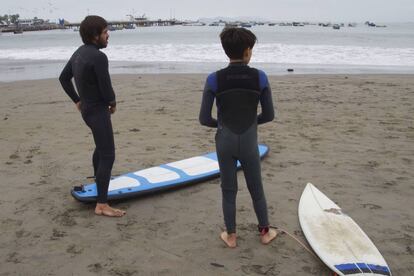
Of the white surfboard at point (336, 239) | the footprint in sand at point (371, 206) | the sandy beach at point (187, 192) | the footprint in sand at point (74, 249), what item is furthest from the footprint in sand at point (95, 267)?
the footprint in sand at point (371, 206)

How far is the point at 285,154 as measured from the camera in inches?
212

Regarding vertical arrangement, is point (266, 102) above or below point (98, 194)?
above

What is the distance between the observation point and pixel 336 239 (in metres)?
3.16

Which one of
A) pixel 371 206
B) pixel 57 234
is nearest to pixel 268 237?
pixel 371 206

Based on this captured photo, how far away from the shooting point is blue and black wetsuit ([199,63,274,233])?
2.71m

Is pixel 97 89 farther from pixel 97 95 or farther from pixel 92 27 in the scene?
pixel 92 27

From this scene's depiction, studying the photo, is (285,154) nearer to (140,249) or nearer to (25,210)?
(140,249)

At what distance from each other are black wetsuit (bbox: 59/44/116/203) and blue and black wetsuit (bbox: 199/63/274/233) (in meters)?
0.92

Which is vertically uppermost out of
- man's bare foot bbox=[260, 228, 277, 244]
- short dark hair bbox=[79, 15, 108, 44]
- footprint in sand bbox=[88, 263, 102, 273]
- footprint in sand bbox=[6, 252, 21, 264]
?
short dark hair bbox=[79, 15, 108, 44]

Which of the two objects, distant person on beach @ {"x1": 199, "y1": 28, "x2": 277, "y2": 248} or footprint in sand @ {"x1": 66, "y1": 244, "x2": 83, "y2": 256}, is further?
footprint in sand @ {"x1": 66, "y1": 244, "x2": 83, "y2": 256}

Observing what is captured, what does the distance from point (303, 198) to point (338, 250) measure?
3.13ft

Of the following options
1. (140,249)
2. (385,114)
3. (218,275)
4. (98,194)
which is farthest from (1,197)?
(385,114)

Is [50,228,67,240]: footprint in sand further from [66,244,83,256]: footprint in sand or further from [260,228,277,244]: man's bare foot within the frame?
[260,228,277,244]: man's bare foot

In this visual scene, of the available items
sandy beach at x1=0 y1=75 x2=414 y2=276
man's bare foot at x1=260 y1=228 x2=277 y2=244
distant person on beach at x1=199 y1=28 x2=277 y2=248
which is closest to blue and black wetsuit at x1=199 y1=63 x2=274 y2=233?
distant person on beach at x1=199 y1=28 x2=277 y2=248
